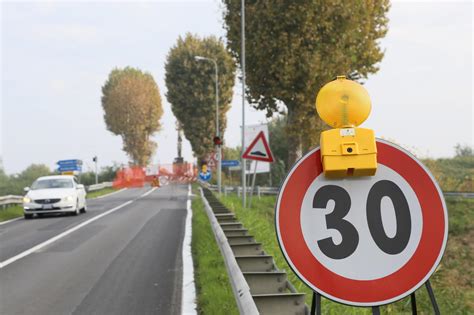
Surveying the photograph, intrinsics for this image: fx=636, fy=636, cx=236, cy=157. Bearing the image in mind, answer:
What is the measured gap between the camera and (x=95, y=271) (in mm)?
10023

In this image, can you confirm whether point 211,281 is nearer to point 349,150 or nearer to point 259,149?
point 349,150

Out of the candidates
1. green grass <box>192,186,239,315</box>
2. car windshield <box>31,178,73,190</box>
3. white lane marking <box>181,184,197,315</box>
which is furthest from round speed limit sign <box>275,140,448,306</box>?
car windshield <box>31,178,73,190</box>

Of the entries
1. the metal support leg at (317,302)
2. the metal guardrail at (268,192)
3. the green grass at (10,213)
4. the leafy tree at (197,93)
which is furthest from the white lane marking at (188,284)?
the leafy tree at (197,93)

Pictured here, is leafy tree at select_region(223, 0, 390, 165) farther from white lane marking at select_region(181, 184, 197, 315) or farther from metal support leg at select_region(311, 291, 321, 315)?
metal support leg at select_region(311, 291, 321, 315)

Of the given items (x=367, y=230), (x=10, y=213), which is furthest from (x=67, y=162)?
(x=367, y=230)

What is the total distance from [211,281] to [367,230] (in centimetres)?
593

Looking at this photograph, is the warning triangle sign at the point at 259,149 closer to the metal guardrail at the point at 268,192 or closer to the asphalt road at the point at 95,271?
the metal guardrail at the point at 268,192

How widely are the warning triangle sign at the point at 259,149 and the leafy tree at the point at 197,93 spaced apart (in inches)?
1713

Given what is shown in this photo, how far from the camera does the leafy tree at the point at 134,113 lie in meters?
84.2

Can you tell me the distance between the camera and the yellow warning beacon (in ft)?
8.45

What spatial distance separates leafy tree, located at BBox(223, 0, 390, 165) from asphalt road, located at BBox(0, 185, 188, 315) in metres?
10.6

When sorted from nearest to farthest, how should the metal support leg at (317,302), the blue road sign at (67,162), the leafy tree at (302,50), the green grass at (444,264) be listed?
the metal support leg at (317,302)
the green grass at (444,264)
the leafy tree at (302,50)
the blue road sign at (67,162)

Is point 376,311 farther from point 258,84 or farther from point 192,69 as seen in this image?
point 192,69

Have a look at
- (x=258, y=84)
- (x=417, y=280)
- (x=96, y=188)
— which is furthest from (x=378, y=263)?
(x=96, y=188)
